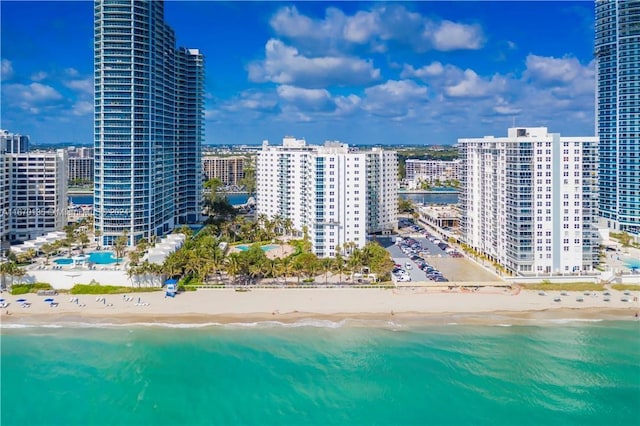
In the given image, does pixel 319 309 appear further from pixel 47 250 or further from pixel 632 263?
pixel 632 263

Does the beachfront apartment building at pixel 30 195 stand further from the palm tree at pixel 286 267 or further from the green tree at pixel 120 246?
the palm tree at pixel 286 267

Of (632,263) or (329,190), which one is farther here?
(632,263)

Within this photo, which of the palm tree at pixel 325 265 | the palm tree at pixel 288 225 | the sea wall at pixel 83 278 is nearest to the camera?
the sea wall at pixel 83 278

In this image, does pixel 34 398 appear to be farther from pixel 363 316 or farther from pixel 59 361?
pixel 363 316

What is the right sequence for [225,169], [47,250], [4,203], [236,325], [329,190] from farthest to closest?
[225,169], [4,203], [329,190], [47,250], [236,325]

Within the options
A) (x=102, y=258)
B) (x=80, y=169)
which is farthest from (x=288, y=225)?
(x=80, y=169)

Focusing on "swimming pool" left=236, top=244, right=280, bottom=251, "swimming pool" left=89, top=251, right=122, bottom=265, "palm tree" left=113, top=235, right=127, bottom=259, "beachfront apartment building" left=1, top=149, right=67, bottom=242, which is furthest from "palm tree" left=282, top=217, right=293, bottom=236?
"beachfront apartment building" left=1, top=149, right=67, bottom=242

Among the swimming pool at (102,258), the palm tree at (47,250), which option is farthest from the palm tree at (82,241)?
the palm tree at (47,250)
